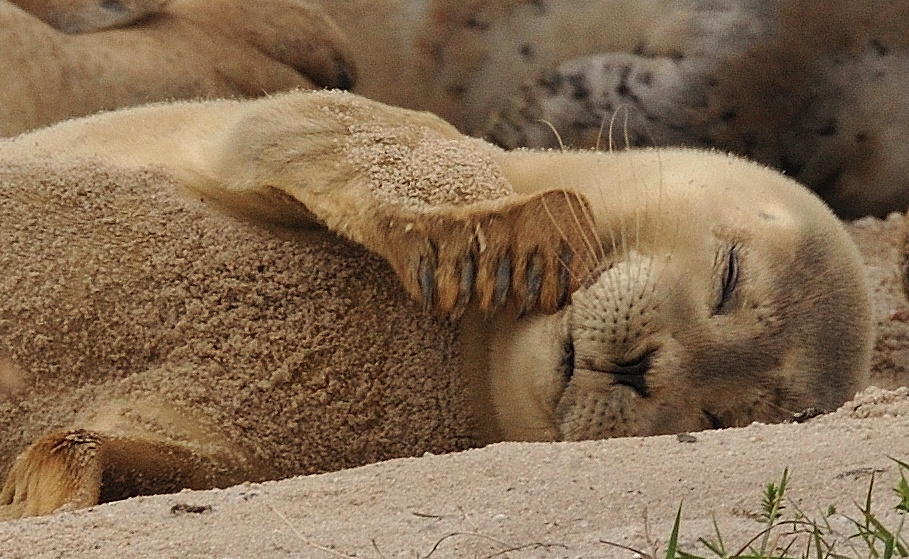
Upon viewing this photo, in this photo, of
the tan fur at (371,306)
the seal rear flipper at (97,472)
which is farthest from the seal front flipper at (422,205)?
the seal rear flipper at (97,472)

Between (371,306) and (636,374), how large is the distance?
1.59 ft

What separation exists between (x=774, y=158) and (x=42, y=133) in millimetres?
2430

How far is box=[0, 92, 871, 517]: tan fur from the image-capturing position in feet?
8.52

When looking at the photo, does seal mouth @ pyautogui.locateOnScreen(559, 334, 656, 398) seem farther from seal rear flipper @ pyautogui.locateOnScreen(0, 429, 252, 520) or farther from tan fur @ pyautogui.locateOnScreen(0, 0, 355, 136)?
tan fur @ pyautogui.locateOnScreen(0, 0, 355, 136)

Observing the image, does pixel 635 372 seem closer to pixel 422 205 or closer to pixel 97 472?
pixel 422 205

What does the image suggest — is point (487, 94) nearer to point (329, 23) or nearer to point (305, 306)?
point (329, 23)

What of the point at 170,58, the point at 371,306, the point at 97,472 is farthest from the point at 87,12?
the point at 97,472

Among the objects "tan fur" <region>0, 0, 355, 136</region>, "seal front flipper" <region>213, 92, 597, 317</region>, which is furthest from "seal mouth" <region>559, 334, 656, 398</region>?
"tan fur" <region>0, 0, 355, 136</region>

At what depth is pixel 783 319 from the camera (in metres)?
2.77

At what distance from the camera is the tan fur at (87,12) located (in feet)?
15.1

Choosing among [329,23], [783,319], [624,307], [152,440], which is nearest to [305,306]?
[152,440]

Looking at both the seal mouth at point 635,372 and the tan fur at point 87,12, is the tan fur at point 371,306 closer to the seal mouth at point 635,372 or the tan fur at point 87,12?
the seal mouth at point 635,372


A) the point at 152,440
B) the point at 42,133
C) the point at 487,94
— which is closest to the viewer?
the point at 152,440

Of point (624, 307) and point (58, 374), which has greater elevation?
point (624, 307)
